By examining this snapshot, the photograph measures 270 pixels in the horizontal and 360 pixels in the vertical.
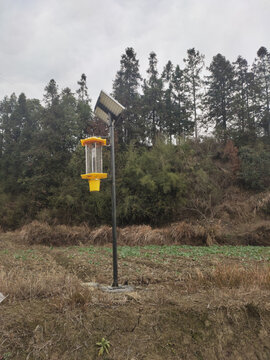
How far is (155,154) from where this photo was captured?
1694 centimetres

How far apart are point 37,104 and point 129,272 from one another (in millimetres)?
28778

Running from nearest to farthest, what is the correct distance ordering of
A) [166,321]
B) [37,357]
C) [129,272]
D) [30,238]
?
[37,357], [166,321], [129,272], [30,238]

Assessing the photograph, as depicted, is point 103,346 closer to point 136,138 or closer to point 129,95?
point 136,138

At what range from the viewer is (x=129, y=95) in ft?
84.5

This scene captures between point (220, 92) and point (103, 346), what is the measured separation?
2691 centimetres

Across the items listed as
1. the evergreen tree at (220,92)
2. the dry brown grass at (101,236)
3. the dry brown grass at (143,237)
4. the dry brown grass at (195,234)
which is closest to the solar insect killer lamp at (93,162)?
the dry brown grass at (143,237)

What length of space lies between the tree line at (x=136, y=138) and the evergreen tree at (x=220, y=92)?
0.32 feet

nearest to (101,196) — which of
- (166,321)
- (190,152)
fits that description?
(190,152)

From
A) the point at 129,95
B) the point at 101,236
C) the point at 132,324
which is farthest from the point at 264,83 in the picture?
the point at 132,324

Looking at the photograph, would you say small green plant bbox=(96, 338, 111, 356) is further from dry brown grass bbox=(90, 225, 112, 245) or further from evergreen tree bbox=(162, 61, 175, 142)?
evergreen tree bbox=(162, 61, 175, 142)

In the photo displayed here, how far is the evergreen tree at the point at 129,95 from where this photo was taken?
79.4 ft

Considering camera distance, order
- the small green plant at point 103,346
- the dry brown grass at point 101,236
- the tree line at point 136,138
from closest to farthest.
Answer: the small green plant at point 103,346
the dry brown grass at point 101,236
the tree line at point 136,138

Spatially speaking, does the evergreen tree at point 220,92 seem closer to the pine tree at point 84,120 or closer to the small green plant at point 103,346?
the pine tree at point 84,120

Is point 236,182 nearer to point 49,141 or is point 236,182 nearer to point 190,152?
point 190,152
